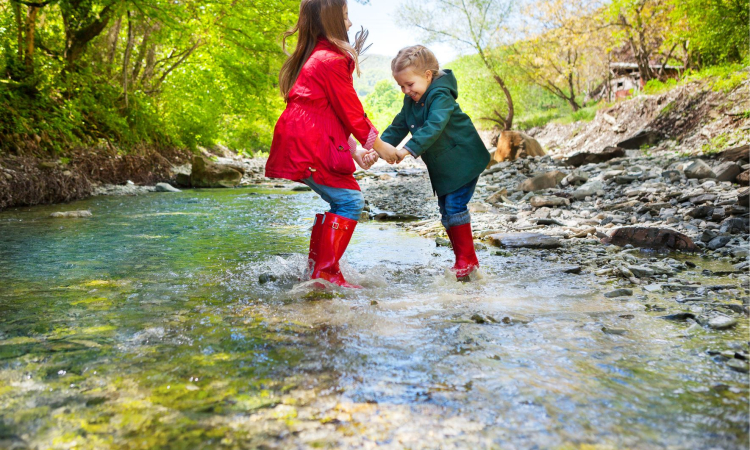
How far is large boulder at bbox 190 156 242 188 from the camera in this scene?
Answer: 13.3 metres

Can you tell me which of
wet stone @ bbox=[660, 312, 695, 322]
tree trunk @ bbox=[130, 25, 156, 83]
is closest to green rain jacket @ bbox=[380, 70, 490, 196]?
wet stone @ bbox=[660, 312, 695, 322]

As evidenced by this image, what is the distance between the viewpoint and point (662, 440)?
1.38 m

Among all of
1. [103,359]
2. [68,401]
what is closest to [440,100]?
[103,359]

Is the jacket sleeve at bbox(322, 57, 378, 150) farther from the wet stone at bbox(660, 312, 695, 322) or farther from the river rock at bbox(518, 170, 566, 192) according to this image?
the river rock at bbox(518, 170, 566, 192)

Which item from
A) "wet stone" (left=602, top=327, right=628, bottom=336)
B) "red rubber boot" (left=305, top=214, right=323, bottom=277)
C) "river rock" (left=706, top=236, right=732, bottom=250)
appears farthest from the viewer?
"river rock" (left=706, top=236, right=732, bottom=250)

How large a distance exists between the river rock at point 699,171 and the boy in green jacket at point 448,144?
517cm

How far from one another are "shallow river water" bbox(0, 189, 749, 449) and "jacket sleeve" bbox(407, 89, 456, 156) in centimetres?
90

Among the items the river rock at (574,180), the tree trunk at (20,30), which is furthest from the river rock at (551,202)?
the tree trunk at (20,30)

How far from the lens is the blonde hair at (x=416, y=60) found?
3.62 meters

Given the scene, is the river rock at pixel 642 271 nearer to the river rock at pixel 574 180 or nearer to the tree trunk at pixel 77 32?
the river rock at pixel 574 180

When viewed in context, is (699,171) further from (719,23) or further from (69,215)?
(69,215)

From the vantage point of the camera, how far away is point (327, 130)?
10.7ft

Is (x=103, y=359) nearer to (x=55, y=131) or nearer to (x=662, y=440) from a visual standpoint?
(x=662, y=440)

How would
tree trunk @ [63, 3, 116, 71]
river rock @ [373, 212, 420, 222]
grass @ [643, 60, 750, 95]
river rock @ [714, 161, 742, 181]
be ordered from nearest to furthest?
1. river rock @ [714, 161, 742, 181]
2. river rock @ [373, 212, 420, 222]
3. tree trunk @ [63, 3, 116, 71]
4. grass @ [643, 60, 750, 95]
